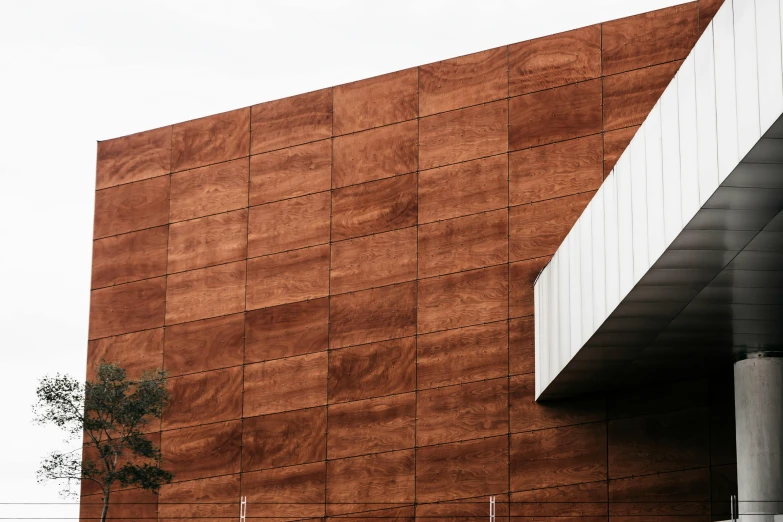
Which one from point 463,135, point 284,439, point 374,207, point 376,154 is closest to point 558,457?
point 284,439

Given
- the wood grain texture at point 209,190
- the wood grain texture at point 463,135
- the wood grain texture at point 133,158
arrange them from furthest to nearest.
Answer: the wood grain texture at point 133,158
the wood grain texture at point 209,190
the wood grain texture at point 463,135

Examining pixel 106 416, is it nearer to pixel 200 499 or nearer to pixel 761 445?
pixel 200 499

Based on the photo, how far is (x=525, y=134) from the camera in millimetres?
25094

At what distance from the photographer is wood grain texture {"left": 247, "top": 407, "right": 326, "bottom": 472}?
85.6 feet

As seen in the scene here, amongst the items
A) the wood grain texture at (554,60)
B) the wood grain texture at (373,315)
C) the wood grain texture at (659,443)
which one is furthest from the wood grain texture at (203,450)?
the wood grain texture at (554,60)

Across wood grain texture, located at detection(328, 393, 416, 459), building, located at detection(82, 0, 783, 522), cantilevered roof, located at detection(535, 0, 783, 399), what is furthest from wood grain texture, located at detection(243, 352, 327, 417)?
cantilevered roof, located at detection(535, 0, 783, 399)

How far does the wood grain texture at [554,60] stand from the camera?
24.9 meters

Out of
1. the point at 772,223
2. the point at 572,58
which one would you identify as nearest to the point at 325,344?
the point at 572,58

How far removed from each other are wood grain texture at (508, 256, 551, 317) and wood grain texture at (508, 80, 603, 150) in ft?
7.16

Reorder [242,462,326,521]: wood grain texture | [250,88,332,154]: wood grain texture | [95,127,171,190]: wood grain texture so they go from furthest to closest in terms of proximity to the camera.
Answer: [95,127,171,190]: wood grain texture
[250,88,332,154]: wood grain texture
[242,462,326,521]: wood grain texture

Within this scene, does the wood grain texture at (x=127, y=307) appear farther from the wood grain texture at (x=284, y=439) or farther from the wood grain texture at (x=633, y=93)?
the wood grain texture at (x=633, y=93)

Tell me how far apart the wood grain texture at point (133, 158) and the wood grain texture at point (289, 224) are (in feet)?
9.27

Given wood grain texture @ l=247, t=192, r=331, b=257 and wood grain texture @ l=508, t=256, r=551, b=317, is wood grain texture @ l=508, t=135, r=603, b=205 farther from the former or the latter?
wood grain texture @ l=247, t=192, r=331, b=257

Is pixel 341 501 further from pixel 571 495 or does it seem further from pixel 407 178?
pixel 407 178
